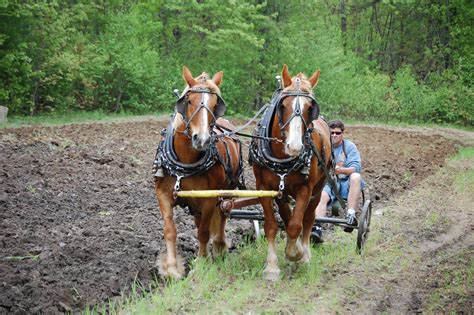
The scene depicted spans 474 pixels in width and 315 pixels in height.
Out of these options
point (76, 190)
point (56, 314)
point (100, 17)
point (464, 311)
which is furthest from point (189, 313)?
point (100, 17)

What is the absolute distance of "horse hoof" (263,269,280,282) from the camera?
645cm

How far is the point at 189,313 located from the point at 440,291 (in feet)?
7.94

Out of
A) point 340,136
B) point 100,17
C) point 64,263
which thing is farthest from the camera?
point 100,17

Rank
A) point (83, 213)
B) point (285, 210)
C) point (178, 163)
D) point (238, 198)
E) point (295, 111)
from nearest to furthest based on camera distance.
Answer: point (295, 111) → point (178, 163) → point (285, 210) → point (238, 198) → point (83, 213)

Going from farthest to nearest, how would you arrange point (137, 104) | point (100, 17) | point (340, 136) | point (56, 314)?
point (100, 17) < point (137, 104) < point (340, 136) < point (56, 314)

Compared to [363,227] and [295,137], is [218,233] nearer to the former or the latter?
[363,227]

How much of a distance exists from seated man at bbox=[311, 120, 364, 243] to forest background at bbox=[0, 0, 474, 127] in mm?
17079

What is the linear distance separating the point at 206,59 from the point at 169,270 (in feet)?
89.5

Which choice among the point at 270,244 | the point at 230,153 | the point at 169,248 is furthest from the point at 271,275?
the point at 230,153

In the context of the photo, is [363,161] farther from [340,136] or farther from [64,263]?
[64,263]

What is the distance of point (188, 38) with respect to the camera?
34.6 meters

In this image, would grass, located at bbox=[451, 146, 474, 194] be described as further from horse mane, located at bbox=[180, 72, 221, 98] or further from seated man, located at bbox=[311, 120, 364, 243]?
horse mane, located at bbox=[180, 72, 221, 98]

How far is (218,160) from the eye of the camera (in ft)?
21.7

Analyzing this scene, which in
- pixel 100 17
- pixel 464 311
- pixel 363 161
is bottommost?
pixel 363 161
